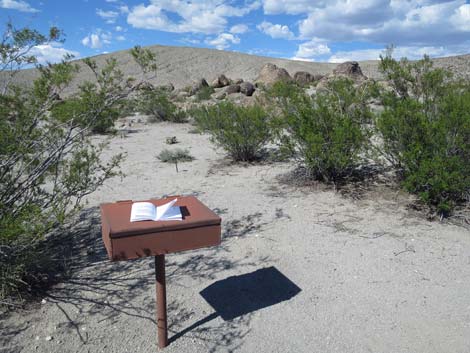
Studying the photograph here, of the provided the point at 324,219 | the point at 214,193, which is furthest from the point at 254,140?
the point at 324,219

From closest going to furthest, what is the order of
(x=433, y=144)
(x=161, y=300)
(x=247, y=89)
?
(x=161, y=300) → (x=433, y=144) → (x=247, y=89)

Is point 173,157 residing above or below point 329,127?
below

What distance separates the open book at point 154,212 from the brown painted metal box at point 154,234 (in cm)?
5

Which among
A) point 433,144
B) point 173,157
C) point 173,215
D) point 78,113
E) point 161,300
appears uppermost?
point 78,113

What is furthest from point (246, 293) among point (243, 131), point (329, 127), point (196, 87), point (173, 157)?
point (196, 87)

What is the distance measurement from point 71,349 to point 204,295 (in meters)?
1.21

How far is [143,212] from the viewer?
2.96 meters

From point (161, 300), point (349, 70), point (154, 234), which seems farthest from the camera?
point (349, 70)

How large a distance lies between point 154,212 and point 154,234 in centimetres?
27

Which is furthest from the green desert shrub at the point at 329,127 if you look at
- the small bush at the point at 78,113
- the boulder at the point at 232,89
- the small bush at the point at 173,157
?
the boulder at the point at 232,89

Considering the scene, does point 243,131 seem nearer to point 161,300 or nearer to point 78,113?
point 78,113

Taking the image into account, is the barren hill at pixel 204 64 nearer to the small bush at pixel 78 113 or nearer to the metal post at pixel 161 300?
the small bush at pixel 78 113

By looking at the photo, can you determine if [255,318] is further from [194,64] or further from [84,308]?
[194,64]

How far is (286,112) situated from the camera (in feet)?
25.5
